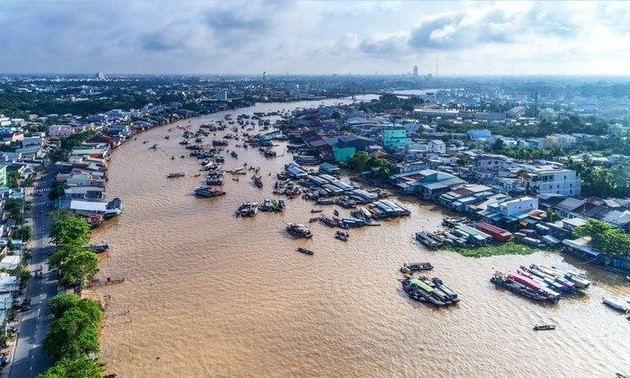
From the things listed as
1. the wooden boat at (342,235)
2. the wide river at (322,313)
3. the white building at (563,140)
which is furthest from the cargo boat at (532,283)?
the white building at (563,140)

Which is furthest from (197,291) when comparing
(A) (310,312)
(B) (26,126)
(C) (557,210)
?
(B) (26,126)

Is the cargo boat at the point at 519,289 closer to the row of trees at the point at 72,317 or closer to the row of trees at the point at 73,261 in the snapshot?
the row of trees at the point at 72,317

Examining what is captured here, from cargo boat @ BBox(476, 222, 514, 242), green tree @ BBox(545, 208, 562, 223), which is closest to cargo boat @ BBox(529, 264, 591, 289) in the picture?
cargo boat @ BBox(476, 222, 514, 242)

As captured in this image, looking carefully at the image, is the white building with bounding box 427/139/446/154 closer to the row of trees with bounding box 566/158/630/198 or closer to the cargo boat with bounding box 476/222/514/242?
the row of trees with bounding box 566/158/630/198

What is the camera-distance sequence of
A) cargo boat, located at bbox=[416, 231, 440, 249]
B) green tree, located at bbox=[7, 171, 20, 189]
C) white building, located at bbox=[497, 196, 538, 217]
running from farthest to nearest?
green tree, located at bbox=[7, 171, 20, 189], white building, located at bbox=[497, 196, 538, 217], cargo boat, located at bbox=[416, 231, 440, 249]

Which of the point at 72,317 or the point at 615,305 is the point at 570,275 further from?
the point at 72,317
